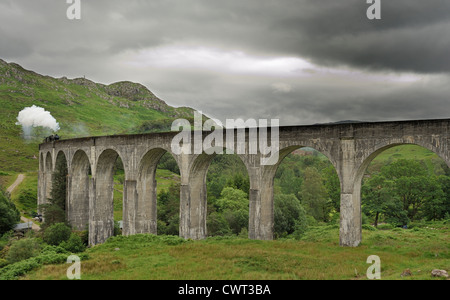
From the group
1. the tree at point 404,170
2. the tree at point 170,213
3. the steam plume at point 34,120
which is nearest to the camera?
the tree at point 170,213

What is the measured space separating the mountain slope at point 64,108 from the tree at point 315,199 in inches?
2516

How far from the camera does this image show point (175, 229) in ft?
123

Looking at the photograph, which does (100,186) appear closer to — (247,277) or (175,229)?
(175,229)

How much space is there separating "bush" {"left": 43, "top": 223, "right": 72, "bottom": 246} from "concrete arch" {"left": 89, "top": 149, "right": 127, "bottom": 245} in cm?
235

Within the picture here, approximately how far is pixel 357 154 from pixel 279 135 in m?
4.75

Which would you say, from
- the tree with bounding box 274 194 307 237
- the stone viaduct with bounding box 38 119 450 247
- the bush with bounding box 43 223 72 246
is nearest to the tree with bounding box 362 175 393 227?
the tree with bounding box 274 194 307 237

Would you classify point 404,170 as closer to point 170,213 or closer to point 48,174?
point 170,213

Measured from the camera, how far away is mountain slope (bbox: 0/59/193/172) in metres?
91.9

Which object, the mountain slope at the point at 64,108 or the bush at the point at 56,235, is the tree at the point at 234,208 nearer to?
the bush at the point at 56,235

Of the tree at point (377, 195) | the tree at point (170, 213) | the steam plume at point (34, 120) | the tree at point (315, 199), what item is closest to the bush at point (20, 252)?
the tree at point (170, 213)

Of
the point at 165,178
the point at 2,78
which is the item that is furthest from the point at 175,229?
the point at 2,78

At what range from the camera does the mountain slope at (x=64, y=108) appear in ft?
302

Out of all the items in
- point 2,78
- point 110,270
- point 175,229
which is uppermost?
point 2,78

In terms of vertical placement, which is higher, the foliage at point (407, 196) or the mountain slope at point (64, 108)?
the mountain slope at point (64, 108)
